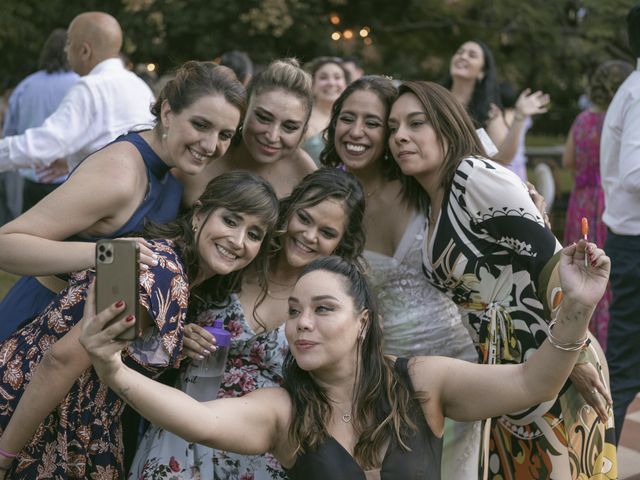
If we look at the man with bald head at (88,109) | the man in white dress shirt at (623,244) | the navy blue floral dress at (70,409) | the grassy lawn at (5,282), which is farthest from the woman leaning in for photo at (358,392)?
the grassy lawn at (5,282)

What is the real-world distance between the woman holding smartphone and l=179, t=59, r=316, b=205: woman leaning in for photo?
1.69 feet

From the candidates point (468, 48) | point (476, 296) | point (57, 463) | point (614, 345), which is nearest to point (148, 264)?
point (57, 463)

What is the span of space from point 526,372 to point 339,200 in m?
1.07

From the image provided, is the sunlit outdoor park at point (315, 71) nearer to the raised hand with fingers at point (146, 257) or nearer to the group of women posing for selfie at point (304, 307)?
the group of women posing for selfie at point (304, 307)

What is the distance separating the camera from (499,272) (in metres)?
3.18

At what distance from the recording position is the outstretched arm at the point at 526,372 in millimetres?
2404

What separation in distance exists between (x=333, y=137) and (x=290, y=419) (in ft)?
5.38

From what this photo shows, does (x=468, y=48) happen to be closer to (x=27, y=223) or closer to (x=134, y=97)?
(x=134, y=97)

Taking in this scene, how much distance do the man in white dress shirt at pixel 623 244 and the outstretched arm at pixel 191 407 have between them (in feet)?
7.65

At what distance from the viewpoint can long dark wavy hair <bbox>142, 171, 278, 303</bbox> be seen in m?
2.97

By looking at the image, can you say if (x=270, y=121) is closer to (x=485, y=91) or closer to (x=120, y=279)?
(x=120, y=279)

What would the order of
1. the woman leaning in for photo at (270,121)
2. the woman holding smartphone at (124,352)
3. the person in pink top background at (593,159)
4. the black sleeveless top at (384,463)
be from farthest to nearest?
1. the person in pink top background at (593,159)
2. the woman leaning in for photo at (270,121)
3. the woman holding smartphone at (124,352)
4. the black sleeveless top at (384,463)

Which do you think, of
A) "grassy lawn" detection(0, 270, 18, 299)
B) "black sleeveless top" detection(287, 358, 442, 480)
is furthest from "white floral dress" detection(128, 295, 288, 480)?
"grassy lawn" detection(0, 270, 18, 299)

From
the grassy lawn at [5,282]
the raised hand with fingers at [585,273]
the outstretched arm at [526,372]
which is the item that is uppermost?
the raised hand with fingers at [585,273]
